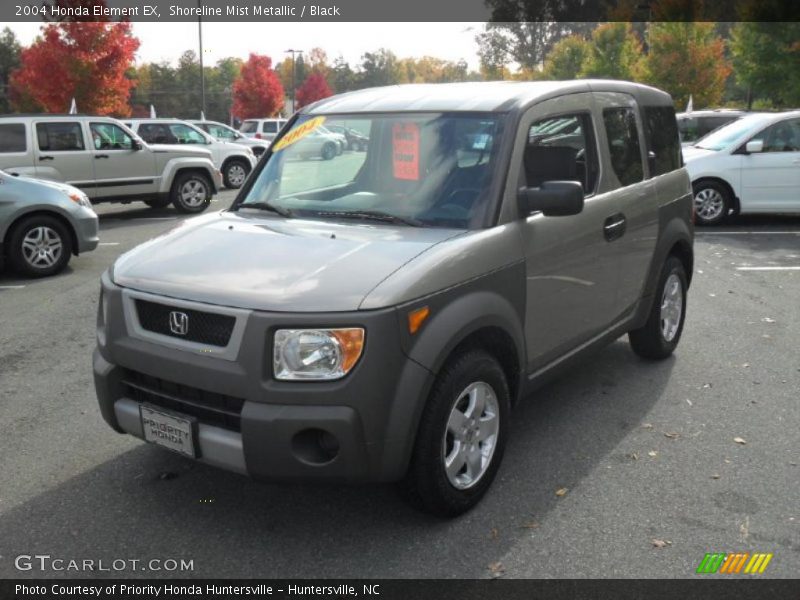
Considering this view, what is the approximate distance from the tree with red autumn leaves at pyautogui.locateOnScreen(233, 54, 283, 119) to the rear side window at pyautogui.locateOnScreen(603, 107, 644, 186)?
49777 mm

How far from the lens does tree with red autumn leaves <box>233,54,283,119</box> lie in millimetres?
52531

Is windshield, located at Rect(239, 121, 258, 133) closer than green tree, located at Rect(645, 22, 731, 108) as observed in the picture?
No

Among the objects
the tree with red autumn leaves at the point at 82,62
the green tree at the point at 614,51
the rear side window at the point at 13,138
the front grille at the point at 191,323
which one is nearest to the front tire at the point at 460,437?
the front grille at the point at 191,323

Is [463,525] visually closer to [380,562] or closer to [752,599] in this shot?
[380,562]

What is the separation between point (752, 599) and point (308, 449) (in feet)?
5.92

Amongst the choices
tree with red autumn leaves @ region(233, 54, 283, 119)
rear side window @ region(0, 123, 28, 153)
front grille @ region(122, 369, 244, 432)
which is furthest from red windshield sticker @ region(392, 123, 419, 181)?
tree with red autumn leaves @ region(233, 54, 283, 119)

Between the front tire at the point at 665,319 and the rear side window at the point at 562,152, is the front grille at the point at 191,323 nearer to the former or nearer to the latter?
the rear side window at the point at 562,152

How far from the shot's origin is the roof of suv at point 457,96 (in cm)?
431

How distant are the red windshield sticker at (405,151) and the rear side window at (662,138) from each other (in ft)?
6.54

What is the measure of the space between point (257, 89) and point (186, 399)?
170 feet

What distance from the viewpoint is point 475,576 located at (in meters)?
3.27

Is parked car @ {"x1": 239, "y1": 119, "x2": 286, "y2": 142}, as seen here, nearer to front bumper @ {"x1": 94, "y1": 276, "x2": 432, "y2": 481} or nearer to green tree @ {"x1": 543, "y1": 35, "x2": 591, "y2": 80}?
front bumper @ {"x1": 94, "y1": 276, "x2": 432, "y2": 481}

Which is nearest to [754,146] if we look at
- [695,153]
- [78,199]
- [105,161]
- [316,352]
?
[695,153]

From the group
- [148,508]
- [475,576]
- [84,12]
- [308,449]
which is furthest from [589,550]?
[84,12]
